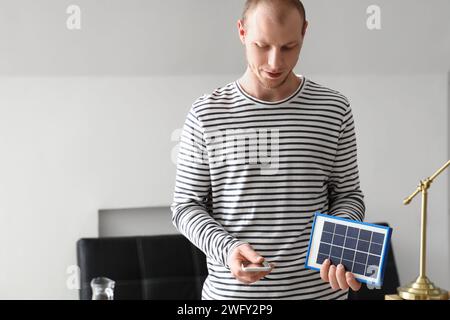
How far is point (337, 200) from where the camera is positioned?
144cm

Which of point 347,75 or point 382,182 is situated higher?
point 347,75

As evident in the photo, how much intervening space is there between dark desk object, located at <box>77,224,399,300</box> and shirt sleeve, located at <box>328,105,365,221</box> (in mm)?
1244

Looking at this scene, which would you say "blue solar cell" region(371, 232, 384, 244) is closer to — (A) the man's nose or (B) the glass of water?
(A) the man's nose

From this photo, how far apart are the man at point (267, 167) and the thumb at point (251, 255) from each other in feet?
0.29

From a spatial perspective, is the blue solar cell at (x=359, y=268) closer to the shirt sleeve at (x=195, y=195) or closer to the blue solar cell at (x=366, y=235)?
the blue solar cell at (x=366, y=235)

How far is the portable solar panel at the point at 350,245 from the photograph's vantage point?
4.14 feet

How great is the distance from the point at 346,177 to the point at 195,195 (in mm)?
297

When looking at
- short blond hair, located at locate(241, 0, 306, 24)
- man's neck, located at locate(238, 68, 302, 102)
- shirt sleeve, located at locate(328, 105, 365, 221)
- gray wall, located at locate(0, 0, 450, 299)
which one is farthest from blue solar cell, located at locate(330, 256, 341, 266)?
gray wall, located at locate(0, 0, 450, 299)

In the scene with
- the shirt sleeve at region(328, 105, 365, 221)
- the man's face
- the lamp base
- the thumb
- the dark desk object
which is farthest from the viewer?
the dark desk object

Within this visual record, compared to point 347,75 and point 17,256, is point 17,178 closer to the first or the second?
point 17,256

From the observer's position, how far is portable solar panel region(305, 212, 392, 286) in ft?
4.14

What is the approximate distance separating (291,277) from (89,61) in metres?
1.55
